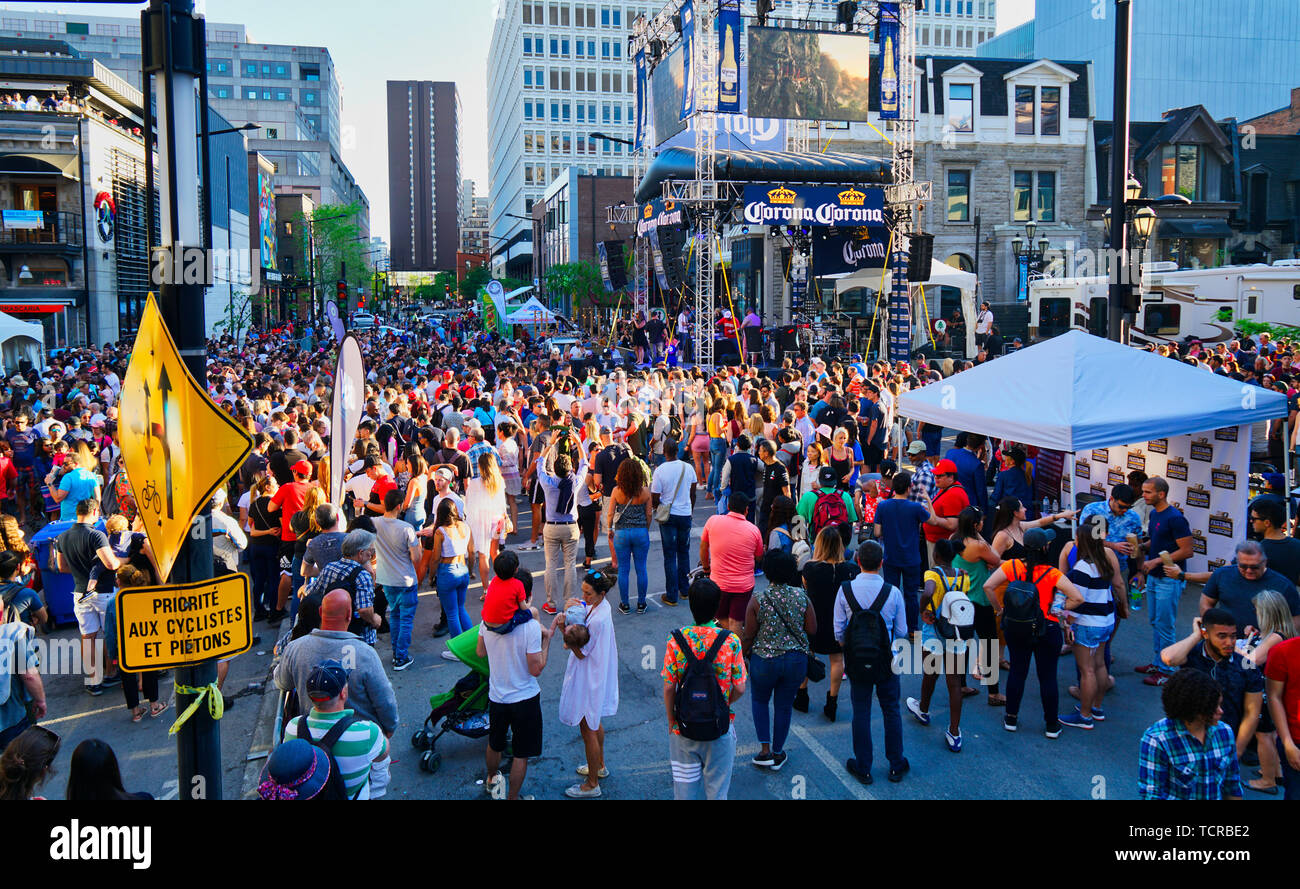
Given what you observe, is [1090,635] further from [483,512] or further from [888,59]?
[888,59]

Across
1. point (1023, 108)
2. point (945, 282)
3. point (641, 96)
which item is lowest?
point (945, 282)

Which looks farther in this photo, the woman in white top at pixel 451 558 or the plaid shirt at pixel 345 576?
the woman in white top at pixel 451 558

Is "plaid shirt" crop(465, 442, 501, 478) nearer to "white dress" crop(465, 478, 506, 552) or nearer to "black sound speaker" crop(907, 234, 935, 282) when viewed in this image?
"white dress" crop(465, 478, 506, 552)

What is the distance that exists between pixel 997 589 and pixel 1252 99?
280 ft

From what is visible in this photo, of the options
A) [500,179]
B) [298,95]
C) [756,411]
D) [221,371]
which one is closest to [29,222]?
[221,371]

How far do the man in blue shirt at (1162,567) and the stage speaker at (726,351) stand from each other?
769 inches

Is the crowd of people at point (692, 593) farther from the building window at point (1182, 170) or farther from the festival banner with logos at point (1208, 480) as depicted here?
the building window at point (1182, 170)

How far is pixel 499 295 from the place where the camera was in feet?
126

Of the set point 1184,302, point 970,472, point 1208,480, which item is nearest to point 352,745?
point 970,472

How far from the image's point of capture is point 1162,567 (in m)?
7.71

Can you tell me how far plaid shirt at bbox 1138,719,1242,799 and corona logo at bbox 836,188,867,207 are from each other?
75.1ft

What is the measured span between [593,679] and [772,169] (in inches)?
851

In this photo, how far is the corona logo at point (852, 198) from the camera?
2566 centimetres

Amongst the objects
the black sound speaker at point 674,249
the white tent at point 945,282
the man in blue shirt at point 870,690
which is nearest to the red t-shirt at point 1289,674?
the man in blue shirt at point 870,690
